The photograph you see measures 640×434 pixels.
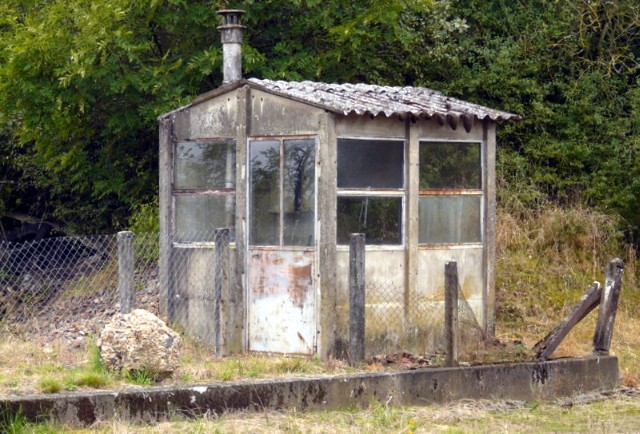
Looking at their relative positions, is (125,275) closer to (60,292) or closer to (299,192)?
(299,192)

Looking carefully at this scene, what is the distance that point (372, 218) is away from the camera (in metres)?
11.9

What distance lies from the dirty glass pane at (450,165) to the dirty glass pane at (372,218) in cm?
56

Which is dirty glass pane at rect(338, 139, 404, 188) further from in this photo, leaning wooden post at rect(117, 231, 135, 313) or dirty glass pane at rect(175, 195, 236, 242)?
leaning wooden post at rect(117, 231, 135, 313)

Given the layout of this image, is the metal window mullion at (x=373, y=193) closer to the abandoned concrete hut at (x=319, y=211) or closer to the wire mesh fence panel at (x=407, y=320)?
the abandoned concrete hut at (x=319, y=211)

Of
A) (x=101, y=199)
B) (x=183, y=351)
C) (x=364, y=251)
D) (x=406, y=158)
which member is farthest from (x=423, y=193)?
(x=101, y=199)

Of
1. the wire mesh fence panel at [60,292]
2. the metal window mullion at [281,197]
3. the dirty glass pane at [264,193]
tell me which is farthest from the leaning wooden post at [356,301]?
the wire mesh fence panel at [60,292]

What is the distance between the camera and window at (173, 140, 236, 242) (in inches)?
489

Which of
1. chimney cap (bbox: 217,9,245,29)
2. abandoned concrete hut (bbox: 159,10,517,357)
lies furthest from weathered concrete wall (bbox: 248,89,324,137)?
chimney cap (bbox: 217,9,245,29)

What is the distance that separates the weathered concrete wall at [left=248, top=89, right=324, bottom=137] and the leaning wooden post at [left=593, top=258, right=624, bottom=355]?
3646mm

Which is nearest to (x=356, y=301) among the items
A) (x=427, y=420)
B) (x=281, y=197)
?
(x=281, y=197)

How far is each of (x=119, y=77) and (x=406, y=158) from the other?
20.1ft

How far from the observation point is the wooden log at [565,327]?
10922 millimetres

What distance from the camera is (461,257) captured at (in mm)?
12641

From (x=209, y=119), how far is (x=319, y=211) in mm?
2041
